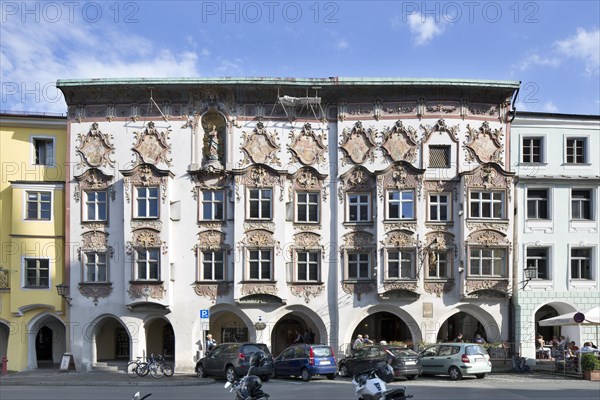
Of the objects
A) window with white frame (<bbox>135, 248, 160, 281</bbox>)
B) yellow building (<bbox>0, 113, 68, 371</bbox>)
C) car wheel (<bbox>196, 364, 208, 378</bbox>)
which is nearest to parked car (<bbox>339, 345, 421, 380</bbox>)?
car wheel (<bbox>196, 364, 208, 378</bbox>)

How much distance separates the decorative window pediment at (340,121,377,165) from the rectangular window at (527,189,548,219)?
8.18 meters

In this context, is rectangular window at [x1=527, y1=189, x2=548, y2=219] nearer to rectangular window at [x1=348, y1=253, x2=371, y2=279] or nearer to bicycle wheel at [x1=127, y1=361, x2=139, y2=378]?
rectangular window at [x1=348, y1=253, x2=371, y2=279]

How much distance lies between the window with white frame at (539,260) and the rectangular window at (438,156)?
607cm

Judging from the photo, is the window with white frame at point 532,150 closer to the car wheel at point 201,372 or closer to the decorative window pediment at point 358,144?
the decorative window pediment at point 358,144

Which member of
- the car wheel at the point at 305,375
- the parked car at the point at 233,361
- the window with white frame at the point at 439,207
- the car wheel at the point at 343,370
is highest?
the window with white frame at the point at 439,207

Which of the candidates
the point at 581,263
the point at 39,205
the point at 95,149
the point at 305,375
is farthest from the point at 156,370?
the point at 581,263

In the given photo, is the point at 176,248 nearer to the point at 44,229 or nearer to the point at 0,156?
the point at 44,229

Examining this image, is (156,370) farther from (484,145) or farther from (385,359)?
(484,145)

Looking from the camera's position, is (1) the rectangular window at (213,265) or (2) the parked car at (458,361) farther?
(1) the rectangular window at (213,265)

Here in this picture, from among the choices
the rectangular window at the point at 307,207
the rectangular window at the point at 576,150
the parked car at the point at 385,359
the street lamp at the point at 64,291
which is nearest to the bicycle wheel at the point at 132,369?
the street lamp at the point at 64,291

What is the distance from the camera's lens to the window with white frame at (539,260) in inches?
1236

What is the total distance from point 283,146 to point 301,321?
9.86m

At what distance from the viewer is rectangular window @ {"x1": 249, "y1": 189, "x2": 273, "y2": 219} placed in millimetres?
31406

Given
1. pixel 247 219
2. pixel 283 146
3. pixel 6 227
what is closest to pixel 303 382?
pixel 247 219
